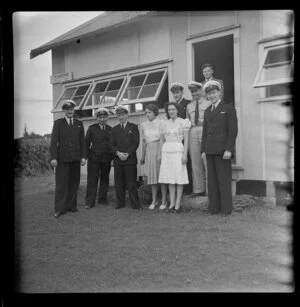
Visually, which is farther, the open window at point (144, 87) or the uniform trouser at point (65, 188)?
the open window at point (144, 87)

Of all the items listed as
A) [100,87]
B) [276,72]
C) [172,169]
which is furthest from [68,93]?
[276,72]

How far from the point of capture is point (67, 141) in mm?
3543

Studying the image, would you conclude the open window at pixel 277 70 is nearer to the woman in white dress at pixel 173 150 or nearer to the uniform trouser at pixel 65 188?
the woman in white dress at pixel 173 150

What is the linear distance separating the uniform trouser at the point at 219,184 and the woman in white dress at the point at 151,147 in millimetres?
607

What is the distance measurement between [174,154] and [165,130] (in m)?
0.30

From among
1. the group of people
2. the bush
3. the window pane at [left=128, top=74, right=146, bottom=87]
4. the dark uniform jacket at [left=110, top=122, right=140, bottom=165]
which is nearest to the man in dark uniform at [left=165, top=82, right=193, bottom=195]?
the group of people

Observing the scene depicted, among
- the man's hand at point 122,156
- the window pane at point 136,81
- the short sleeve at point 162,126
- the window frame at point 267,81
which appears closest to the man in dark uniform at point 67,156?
the man's hand at point 122,156

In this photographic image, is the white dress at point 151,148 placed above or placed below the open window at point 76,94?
below

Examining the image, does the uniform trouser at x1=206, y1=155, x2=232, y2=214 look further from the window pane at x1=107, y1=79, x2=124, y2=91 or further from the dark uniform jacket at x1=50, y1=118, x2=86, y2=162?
the dark uniform jacket at x1=50, y1=118, x2=86, y2=162

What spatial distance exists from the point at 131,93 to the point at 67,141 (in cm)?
88

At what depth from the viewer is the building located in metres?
2.85

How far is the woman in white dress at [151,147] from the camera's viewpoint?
146 inches
